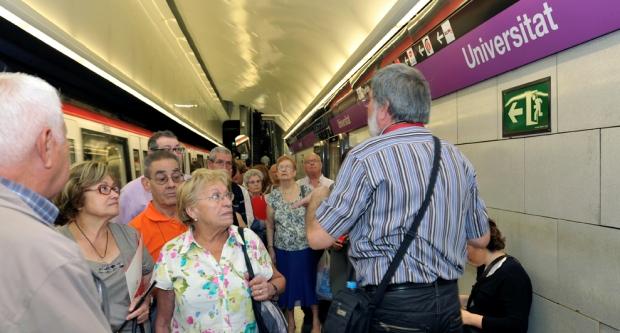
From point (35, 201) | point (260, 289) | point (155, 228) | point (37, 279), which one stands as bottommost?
point (260, 289)

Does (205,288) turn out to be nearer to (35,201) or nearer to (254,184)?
(35,201)

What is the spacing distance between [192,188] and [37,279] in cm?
144

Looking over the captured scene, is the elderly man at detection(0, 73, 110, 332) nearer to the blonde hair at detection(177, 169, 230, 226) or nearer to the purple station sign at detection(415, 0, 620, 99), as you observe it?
the blonde hair at detection(177, 169, 230, 226)

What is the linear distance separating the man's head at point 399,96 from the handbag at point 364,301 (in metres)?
0.17

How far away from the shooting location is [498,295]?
260cm

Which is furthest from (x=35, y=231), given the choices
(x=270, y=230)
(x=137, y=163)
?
(x=137, y=163)

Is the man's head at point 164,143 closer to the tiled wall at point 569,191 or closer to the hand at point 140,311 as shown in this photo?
the hand at point 140,311

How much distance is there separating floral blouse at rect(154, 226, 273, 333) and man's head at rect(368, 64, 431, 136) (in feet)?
3.33

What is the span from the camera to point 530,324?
2805 millimetres

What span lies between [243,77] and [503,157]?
12.3 metres

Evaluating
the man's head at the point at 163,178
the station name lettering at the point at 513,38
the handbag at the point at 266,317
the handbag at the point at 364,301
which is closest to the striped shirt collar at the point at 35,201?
the handbag at the point at 364,301

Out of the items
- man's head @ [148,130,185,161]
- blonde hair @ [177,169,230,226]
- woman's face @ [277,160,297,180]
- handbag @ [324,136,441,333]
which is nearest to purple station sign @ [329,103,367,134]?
woman's face @ [277,160,297,180]

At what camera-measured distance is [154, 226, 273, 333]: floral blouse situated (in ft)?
6.60

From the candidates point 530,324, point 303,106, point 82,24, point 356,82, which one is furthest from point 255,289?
point 303,106
